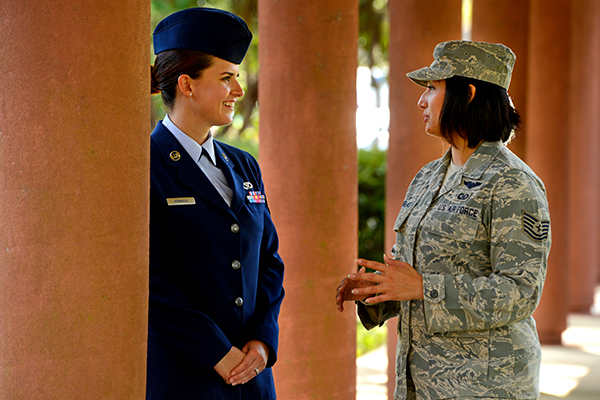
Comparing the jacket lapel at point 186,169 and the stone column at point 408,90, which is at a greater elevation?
the stone column at point 408,90

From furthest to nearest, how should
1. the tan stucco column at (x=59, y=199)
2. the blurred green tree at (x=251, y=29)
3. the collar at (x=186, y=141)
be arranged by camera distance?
the blurred green tree at (x=251, y=29), the collar at (x=186, y=141), the tan stucco column at (x=59, y=199)

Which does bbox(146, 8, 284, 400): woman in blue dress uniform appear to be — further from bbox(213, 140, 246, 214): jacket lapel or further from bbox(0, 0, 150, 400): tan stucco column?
bbox(0, 0, 150, 400): tan stucco column

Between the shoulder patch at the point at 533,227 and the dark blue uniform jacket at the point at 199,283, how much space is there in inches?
43.4

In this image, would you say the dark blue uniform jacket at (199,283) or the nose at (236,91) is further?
the nose at (236,91)

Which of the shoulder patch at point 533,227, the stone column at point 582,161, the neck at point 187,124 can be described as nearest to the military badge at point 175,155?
the neck at point 187,124

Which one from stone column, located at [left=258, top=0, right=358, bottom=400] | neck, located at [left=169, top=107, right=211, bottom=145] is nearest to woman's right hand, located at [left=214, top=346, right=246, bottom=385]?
neck, located at [left=169, top=107, right=211, bottom=145]

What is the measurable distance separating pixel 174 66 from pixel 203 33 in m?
0.19

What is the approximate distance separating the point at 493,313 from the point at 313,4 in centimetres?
267

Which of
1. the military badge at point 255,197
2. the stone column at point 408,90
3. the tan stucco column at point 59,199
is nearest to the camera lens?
Result: the tan stucco column at point 59,199

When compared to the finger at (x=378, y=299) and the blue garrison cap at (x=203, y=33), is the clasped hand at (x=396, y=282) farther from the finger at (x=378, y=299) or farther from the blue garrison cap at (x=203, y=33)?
the blue garrison cap at (x=203, y=33)

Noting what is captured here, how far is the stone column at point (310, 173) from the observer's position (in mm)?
4316

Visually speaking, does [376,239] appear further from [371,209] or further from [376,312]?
→ [376,312]

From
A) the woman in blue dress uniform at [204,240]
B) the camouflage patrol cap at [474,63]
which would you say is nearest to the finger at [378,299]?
the woman in blue dress uniform at [204,240]

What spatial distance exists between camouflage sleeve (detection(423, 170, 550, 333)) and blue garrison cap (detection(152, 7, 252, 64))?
1.25 m
